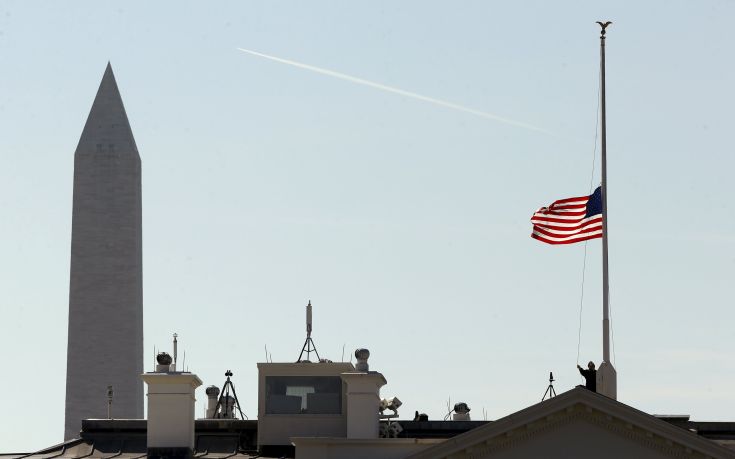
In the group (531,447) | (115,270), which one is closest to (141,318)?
(115,270)

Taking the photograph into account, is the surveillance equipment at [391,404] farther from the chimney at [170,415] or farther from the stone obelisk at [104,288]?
the stone obelisk at [104,288]

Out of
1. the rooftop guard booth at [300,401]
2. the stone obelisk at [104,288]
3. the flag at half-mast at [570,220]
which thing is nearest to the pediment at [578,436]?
the flag at half-mast at [570,220]

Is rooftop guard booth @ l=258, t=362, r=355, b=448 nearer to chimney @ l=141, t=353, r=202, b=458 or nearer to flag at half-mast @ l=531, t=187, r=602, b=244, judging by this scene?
chimney @ l=141, t=353, r=202, b=458

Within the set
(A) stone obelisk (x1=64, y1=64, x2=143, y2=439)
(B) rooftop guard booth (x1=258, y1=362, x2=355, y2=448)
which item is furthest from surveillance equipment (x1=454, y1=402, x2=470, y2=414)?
(A) stone obelisk (x1=64, y1=64, x2=143, y2=439)

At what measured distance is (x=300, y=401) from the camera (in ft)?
277

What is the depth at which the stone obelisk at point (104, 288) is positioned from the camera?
17750 centimetres

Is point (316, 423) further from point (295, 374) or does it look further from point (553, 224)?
point (553, 224)

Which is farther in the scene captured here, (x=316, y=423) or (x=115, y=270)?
(x=115, y=270)

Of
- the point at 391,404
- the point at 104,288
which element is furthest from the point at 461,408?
the point at 104,288

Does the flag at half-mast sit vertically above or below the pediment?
above

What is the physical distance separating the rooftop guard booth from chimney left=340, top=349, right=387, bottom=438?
3355mm

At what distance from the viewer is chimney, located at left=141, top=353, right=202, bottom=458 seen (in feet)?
263

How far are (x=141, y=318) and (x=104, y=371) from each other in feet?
20.2

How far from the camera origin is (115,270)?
180 m
